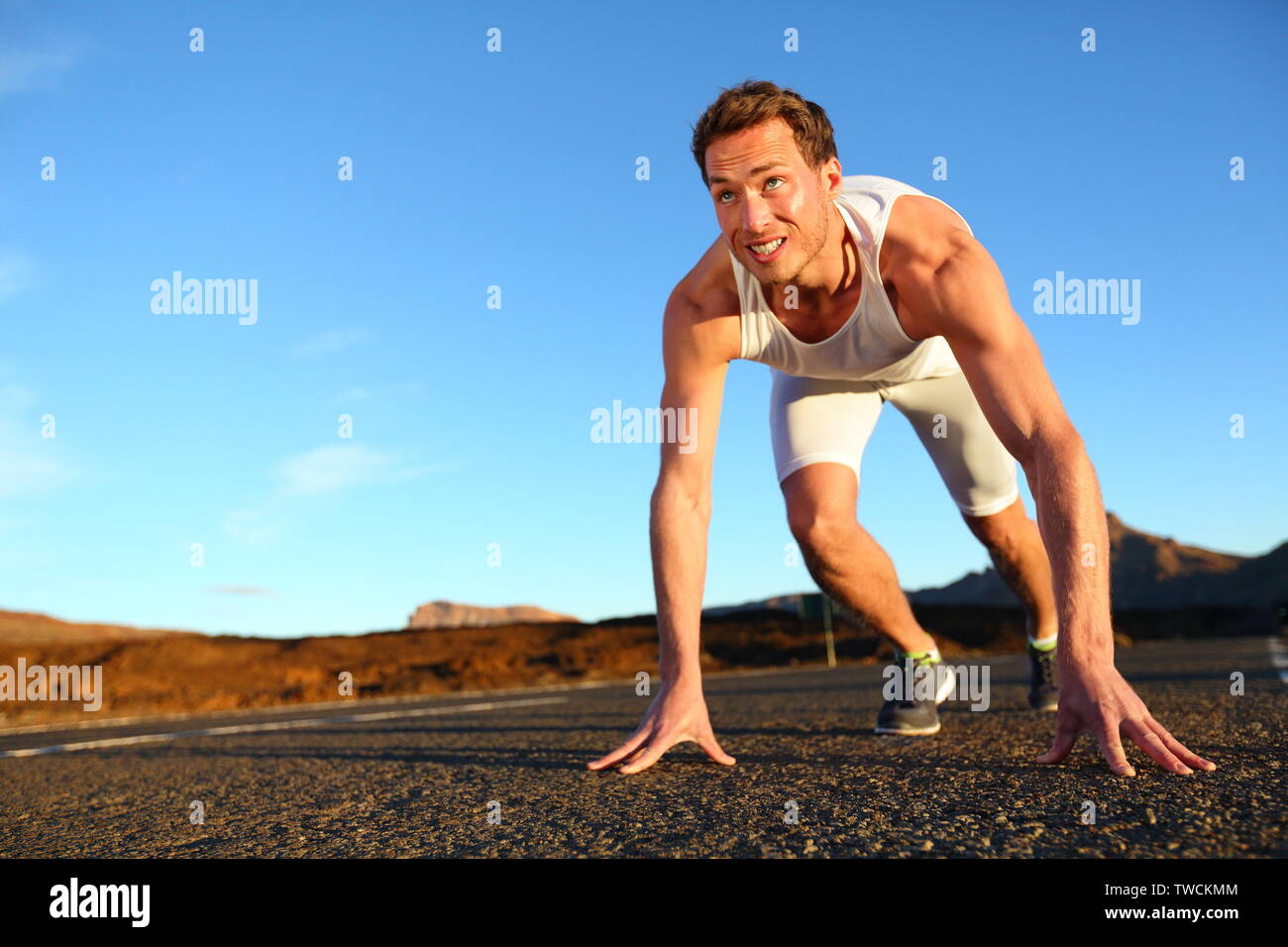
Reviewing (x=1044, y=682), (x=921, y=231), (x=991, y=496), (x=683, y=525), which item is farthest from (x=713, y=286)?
(x=1044, y=682)

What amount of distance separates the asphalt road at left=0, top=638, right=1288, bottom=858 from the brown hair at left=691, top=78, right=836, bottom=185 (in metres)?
1.80

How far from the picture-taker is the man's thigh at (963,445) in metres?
3.78

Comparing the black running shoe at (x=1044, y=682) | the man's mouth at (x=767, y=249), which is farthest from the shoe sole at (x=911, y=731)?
the man's mouth at (x=767, y=249)

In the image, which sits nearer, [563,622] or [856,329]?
[856,329]

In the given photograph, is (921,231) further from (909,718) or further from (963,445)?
(909,718)

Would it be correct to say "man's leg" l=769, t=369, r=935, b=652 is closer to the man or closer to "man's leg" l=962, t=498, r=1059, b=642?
the man

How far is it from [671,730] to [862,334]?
1382mm

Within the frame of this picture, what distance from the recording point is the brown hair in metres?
3.02

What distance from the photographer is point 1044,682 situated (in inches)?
154

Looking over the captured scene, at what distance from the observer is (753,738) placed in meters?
3.70

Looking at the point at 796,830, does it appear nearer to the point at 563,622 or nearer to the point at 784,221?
the point at 784,221

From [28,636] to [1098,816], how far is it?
32.7 m

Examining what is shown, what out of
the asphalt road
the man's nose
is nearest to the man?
the man's nose
